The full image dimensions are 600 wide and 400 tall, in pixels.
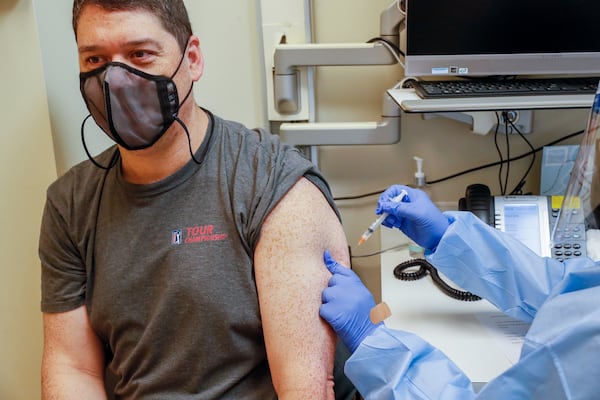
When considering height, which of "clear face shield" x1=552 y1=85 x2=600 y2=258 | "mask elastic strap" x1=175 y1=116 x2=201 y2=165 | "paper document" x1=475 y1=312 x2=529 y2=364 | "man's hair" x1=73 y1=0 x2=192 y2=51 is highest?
"man's hair" x1=73 y1=0 x2=192 y2=51

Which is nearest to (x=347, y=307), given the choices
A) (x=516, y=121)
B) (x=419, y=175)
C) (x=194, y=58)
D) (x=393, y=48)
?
(x=194, y=58)

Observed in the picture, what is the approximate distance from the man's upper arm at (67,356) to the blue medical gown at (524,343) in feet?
2.08

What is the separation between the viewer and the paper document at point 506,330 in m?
1.27

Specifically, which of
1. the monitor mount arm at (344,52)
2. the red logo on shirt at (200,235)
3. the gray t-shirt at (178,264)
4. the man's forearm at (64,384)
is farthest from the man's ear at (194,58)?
the man's forearm at (64,384)

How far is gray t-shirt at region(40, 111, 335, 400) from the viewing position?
122 cm

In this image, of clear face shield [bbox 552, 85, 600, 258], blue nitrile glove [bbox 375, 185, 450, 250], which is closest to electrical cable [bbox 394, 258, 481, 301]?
blue nitrile glove [bbox 375, 185, 450, 250]

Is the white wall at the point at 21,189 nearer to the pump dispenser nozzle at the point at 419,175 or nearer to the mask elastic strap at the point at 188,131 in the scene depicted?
the mask elastic strap at the point at 188,131

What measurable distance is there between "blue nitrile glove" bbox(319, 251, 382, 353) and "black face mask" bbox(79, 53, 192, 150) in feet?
1.49

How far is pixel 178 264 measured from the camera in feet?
4.00

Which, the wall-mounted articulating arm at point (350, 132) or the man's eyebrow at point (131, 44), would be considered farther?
the wall-mounted articulating arm at point (350, 132)

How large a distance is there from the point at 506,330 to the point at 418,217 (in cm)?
34

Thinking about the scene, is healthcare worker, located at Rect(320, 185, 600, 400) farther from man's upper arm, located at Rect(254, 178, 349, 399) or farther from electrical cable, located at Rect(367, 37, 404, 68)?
electrical cable, located at Rect(367, 37, 404, 68)

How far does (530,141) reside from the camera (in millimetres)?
1888

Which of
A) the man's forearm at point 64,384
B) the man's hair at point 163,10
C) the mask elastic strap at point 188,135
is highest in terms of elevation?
the man's hair at point 163,10
